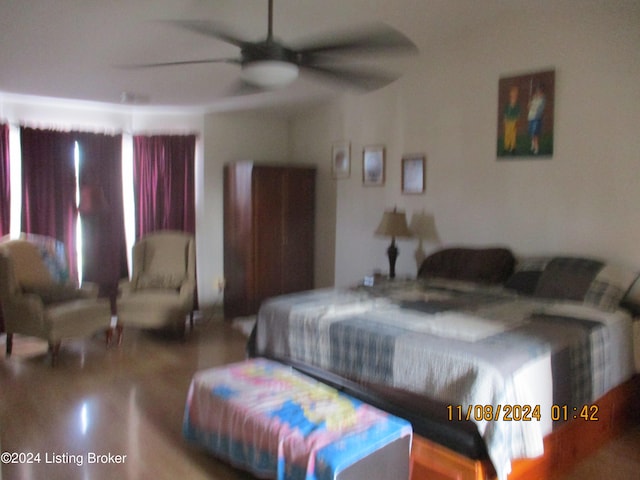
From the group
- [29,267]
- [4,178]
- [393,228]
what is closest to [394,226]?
[393,228]

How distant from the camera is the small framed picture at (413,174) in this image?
4.37m

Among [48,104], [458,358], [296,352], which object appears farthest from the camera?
[48,104]

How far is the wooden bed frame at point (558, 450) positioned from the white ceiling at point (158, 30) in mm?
2493

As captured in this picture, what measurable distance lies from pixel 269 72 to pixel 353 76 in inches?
21.3

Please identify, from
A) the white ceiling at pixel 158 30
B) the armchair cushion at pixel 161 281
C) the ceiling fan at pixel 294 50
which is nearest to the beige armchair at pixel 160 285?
the armchair cushion at pixel 161 281

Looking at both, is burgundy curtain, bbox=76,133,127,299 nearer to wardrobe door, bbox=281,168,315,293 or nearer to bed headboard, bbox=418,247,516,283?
wardrobe door, bbox=281,168,315,293

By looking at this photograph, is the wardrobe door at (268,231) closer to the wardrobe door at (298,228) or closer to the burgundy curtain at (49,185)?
the wardrobe door at (298,228)

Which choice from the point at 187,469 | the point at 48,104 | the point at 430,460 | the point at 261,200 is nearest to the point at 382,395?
the point at 430,460

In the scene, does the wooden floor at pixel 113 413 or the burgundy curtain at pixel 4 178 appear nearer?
the wooden floor at pixel 113 413

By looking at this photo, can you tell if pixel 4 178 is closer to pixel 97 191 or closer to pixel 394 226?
pixel 97 191

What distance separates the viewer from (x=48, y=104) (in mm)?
5004

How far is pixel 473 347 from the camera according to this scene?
7.13ft

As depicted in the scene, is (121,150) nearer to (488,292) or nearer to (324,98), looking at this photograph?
(324,98)

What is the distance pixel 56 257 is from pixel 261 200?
6.76 ft
